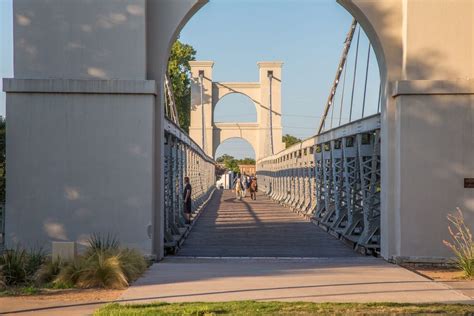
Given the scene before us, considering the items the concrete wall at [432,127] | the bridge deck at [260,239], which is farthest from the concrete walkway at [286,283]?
the bridge deck at [260,239]

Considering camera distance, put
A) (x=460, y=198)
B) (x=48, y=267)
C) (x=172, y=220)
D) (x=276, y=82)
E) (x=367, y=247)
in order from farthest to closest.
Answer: (x=276, y=82) < (x=172, y=220) < (x=367, y=247) < (x=460, y=198) < (x=48, y=267)

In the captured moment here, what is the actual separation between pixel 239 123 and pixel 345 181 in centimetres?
7681

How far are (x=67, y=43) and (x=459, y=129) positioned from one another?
714 cm

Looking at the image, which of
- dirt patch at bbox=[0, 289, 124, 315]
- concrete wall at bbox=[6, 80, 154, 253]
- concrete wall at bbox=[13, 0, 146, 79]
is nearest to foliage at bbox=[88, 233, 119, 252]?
concrete wall at bbox=[6, 80, 154, 253]

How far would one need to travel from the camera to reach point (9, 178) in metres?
13.8

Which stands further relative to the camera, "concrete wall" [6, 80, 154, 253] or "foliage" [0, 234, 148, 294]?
"concrete wall" [6, 80, 154, 253]

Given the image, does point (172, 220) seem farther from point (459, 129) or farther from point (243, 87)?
point (243, 87)

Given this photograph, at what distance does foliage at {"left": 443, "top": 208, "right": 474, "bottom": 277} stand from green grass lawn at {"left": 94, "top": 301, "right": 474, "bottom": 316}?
10.1ft

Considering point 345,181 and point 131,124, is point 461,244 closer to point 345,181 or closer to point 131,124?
point 131,124

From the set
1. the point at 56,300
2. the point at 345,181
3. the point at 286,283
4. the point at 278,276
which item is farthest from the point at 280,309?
the point at 345,181

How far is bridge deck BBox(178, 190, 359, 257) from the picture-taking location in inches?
640

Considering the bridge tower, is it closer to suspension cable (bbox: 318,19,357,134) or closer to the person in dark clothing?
suspension cable (bbox: 318,19,357,134)

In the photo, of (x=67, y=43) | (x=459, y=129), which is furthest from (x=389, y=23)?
(x=67, y=43)

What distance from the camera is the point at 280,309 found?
851 cm
